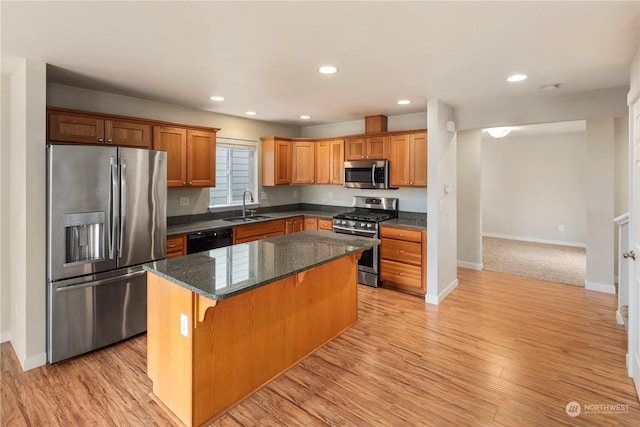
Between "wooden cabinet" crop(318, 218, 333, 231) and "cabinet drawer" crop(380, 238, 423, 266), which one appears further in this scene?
"wooden cabinet" crop(318, 218, 333, 231)

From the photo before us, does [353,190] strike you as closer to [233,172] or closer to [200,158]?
[233,172]

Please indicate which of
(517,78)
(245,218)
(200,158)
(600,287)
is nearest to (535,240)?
(600,287)

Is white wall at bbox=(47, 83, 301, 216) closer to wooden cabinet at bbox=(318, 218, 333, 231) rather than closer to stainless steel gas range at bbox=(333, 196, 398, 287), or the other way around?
wooden cabinet at bbox=(318, 218, 333, 231)

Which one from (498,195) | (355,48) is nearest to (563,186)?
(498,195)

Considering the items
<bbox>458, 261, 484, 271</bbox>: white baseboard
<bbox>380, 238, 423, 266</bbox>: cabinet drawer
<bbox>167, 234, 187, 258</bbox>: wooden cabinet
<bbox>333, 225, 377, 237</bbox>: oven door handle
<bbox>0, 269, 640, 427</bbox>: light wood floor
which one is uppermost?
<bbox>333, 225, 377, 237</bbox>: oven door handle

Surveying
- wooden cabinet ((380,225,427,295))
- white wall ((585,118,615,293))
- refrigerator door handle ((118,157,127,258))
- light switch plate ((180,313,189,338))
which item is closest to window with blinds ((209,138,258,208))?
refrigerator door handle ((118,157,127,258))

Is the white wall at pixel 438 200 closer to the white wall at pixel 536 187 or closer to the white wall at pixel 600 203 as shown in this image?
the white wall at pixel 600 203

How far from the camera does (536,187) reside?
771 cm

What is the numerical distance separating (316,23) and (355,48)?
488 mm

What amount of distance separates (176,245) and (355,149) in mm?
2984

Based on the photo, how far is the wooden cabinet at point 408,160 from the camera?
462 cm

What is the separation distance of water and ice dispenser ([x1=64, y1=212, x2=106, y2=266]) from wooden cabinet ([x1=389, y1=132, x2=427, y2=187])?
3639 mm

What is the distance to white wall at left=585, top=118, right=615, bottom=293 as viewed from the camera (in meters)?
4.51

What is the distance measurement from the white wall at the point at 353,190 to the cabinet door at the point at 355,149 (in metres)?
0.40
